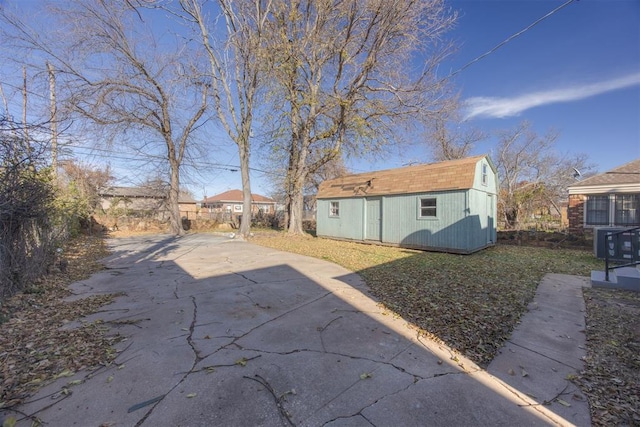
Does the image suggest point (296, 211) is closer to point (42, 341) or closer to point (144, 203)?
point (42, 341)

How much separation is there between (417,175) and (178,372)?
34.4 feet

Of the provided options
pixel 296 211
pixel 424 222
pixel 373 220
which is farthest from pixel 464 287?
pixel 296 211

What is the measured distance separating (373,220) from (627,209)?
10520 mm

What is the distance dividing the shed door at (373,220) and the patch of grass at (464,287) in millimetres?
3174

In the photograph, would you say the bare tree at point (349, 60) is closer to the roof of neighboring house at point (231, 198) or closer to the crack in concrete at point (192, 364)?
the crack in concrete at point (192, 364)

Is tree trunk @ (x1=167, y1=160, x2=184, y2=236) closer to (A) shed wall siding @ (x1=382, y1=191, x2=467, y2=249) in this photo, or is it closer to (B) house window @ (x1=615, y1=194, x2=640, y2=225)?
(A) shed wall siding @ (x1=382, y1=191, x2=467, y2=249)

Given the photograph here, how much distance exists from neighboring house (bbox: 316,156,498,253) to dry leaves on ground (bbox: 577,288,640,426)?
530cm

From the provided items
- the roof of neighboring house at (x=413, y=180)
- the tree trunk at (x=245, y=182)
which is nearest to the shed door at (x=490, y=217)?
the roof of neighboring house at (x=413, y=180)

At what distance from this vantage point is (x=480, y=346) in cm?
310

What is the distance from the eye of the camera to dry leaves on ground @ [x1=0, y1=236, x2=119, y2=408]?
7.74ft

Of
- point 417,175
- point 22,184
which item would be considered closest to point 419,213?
point 417,175

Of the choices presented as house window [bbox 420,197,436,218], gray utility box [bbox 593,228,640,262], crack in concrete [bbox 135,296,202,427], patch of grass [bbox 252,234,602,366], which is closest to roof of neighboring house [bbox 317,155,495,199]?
house window [bbox 420,197,436,218]

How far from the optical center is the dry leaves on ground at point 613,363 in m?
2.12

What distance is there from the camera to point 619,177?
11.9 metres
